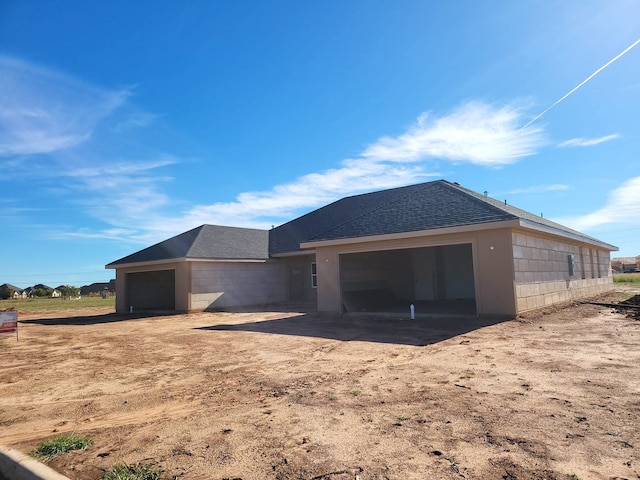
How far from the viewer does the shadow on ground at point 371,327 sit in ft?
35.9

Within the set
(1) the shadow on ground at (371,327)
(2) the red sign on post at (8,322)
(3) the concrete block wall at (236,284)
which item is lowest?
(1) the shadow on ground at (371,327)

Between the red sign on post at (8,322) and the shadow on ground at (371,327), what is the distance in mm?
5478

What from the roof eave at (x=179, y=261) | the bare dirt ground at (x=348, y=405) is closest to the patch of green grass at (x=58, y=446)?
the bare dirt ground at (x=348, y=405)

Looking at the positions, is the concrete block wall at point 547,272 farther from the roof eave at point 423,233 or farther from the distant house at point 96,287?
the distant house at point 96,287

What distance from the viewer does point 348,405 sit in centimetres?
532

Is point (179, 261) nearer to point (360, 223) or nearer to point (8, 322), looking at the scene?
point (8, 322)

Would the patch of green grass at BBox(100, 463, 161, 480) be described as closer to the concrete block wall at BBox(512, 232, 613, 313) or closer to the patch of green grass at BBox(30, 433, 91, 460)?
the patch of green grass at BBox(30, 433, 91, 460)

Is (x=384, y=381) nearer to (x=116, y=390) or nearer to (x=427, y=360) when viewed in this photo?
(x=427, y=360)

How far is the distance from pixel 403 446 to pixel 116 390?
4966mm

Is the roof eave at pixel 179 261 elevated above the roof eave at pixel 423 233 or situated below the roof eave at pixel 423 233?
below

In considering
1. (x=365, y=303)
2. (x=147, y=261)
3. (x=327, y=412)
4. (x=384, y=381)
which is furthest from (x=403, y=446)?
(x=147, y=261)

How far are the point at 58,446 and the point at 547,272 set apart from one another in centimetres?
1607

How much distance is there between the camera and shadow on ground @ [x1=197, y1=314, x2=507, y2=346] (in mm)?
10930

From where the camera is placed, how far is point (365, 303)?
19312 millimetres
